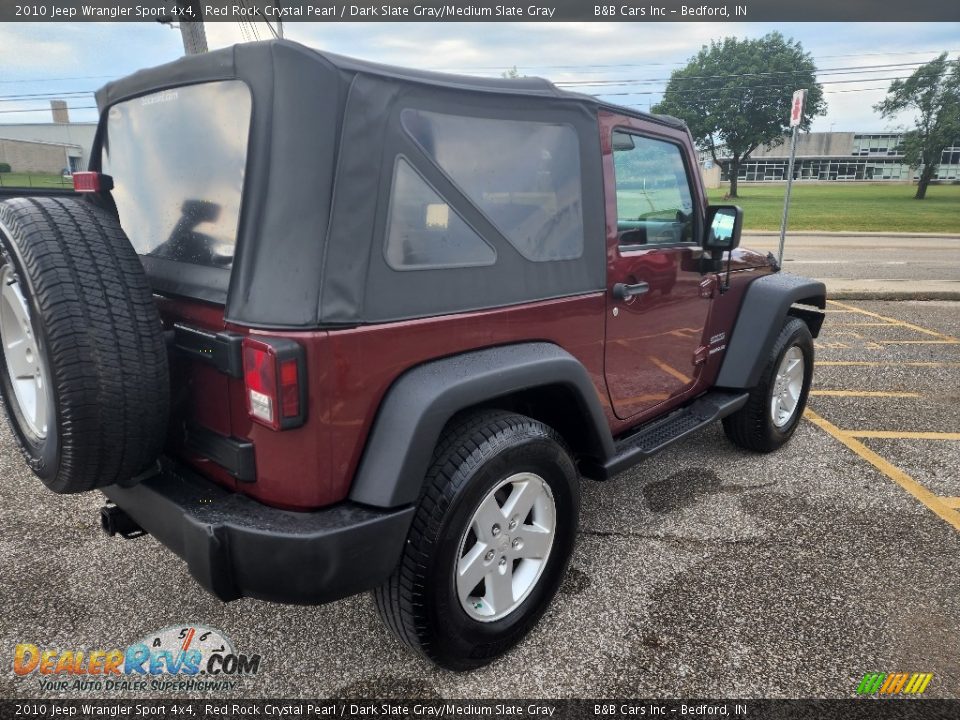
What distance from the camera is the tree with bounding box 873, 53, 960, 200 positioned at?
52031 mm

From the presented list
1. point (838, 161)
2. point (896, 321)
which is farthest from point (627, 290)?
point (838, 161)

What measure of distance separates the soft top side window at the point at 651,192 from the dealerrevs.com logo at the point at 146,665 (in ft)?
7.43

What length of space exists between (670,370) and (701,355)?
1.17ft

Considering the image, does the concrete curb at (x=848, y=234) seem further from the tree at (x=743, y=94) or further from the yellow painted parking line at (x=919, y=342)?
the tree at (x=743, y=94)

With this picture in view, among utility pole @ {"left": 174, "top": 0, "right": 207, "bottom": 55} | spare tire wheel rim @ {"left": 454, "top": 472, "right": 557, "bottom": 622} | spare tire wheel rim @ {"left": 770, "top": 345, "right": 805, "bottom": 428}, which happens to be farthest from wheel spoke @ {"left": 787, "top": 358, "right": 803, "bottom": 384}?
utility pole @ {"left": 174, "top": 0, "right": 207, "bottom": 55}

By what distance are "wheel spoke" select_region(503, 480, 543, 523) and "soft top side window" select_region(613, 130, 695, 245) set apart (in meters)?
1.15

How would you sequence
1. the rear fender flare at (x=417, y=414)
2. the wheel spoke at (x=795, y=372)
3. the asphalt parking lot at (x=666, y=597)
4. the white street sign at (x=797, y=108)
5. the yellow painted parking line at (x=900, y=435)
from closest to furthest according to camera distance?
the rear fender flare at (x=417, y=414) < the asphalt parking lot at (x=666, y=597) < the wheel spoke at (x=795, y=372) < the yellow painted parking line at (x=900, y=435) < the white street sign at (x=797, y=108)

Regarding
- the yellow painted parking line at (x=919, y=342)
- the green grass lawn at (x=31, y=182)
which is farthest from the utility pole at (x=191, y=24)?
the green grass lawn at (x=31, y=182)

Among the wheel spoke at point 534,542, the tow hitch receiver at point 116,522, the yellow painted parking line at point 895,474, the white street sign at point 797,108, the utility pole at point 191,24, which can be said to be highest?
the utility pole at point 191,24

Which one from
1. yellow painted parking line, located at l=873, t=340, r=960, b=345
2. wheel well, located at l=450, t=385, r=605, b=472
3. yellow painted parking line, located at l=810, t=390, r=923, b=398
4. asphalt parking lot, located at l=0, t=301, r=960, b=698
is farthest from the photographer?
yellow painted parking line, located at l=873, t=340, r=960, b=345

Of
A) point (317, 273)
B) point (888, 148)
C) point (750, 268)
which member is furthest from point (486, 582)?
point (888, 148)

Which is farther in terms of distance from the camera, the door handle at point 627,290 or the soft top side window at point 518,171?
the door handle at point 627,290

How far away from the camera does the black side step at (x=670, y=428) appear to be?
272 centimetres

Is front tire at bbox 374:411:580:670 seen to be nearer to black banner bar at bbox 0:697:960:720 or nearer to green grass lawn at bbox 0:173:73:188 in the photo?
black banner bar at bbox 0:697:960:720
